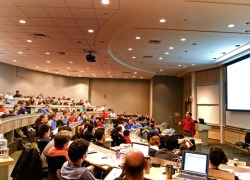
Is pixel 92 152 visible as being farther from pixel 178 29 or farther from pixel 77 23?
pixel 178 29

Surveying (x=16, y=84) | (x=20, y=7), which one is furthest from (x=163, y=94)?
(x=20, y=7)

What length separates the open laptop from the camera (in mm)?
2791

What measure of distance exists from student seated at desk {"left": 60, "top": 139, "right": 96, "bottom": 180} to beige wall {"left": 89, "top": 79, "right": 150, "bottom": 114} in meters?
17.0

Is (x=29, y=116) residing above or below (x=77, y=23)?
below

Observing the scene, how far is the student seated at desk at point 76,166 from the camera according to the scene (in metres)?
2.36

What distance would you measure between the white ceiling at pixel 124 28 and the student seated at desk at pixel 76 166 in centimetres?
344

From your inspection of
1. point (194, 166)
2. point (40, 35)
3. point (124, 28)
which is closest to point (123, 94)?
point (40, 35)

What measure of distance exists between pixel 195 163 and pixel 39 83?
1561 cm

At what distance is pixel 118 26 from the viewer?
6441 millimetres

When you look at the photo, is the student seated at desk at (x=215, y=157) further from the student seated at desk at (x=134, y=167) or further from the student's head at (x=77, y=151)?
the student's head at (x=77, y=151)

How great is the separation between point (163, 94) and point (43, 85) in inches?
359

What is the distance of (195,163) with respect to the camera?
2895mm

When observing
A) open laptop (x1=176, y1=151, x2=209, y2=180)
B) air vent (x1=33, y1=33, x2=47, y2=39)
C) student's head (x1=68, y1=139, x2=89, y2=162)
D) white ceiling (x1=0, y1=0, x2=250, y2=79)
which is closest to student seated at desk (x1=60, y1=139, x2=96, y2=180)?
student's head (x1=68, y1=139, x2=89, y2=162)

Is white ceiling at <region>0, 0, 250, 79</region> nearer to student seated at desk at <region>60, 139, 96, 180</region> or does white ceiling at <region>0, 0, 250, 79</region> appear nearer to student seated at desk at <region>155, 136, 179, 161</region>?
student seated at desk at <region>155, 136, 179, 161</region>
